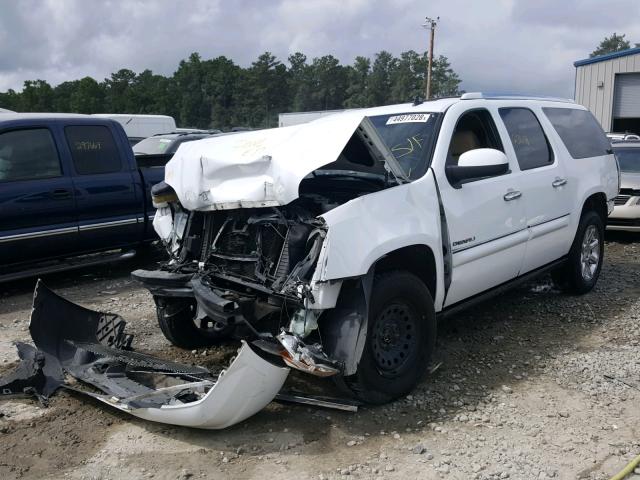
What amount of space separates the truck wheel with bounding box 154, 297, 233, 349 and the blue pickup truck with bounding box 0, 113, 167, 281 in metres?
2.72

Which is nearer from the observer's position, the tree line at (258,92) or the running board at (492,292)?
the running board at (492,292)

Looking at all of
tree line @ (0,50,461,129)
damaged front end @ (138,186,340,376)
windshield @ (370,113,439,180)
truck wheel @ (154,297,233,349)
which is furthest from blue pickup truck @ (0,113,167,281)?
tree line @ (0,50,461,129)

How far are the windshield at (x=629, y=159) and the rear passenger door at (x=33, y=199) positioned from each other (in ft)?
28.2

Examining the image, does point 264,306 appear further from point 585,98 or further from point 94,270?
point 585,98

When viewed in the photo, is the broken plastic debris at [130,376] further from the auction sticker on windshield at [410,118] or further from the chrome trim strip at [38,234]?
the chrome trim strip at [38,234]

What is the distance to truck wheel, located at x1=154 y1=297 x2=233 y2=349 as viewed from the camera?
4578 millimetres

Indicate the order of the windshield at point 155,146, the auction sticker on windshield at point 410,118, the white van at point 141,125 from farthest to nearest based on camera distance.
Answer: the white van at point 141,125 < the windshield at point 155,146 < the auction sticker on windshield at point 410,118

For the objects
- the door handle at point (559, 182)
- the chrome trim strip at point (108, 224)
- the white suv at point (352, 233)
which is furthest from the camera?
the chrome trim strip at point (108, 224)

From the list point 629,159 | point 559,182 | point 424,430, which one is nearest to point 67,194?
point 424,430

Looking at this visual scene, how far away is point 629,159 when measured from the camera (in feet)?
35.0

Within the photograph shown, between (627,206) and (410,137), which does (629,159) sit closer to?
(627,206)

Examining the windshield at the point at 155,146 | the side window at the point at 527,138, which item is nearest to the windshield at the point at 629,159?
the side window at the point at 527,138

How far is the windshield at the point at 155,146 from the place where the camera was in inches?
439

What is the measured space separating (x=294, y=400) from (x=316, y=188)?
1.52 metres
